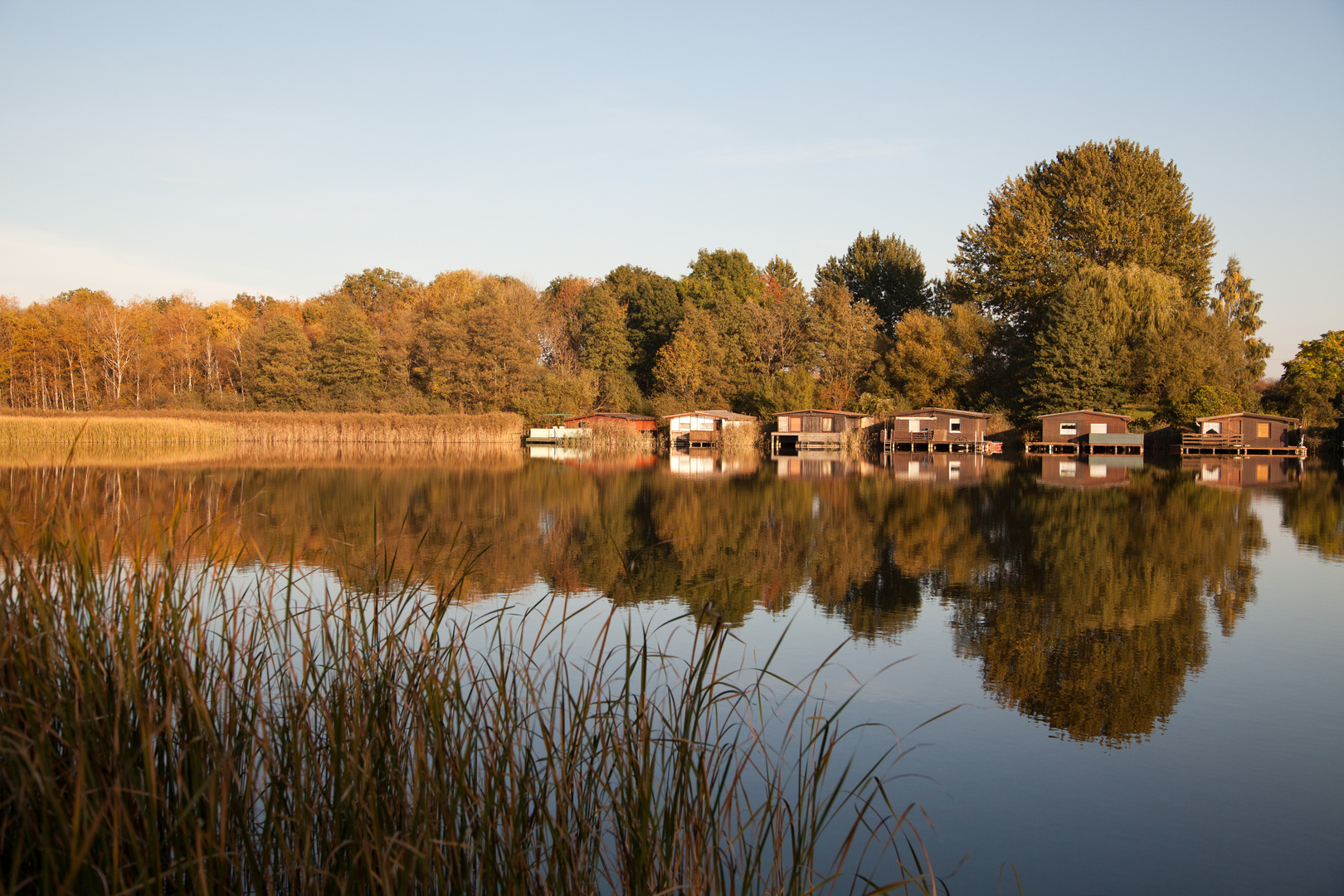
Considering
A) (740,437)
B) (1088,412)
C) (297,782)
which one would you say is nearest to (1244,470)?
(1088,412)

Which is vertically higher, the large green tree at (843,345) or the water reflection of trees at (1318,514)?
the large green tree at (843,345)

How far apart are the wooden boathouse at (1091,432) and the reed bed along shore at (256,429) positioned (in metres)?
28.4

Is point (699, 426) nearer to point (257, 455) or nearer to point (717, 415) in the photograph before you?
point (717, 415)

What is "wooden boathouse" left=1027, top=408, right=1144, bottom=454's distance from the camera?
44562mm

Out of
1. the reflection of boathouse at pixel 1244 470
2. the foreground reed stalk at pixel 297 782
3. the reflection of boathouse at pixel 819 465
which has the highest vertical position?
the foreground reed stalk at pixel 297 782

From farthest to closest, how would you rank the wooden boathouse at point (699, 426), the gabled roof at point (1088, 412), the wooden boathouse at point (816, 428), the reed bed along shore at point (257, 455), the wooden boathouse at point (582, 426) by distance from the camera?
the wooden boathouse at point (582, 426), the wooden boathouse at point (699, 426), the wooden boathouse at point (816, 428), the gabled roof at point (1088, 412), the reed bed along shore at point (257, 455)

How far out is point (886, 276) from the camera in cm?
6625

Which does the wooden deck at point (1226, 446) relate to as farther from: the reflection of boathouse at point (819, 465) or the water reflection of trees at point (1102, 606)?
the water reflection of trees at point (1102, 606)

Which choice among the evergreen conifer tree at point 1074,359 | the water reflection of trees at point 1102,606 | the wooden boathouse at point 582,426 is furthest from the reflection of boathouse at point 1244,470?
the wooden boathouse at point 582,426

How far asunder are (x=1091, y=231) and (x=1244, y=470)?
84.3ft

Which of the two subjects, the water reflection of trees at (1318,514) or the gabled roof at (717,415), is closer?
the water reflection of trees at (1318,514)

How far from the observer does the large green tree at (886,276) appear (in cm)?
6575

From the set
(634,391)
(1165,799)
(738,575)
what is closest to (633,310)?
(634,391)

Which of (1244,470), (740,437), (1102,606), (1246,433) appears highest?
(1246,433)
